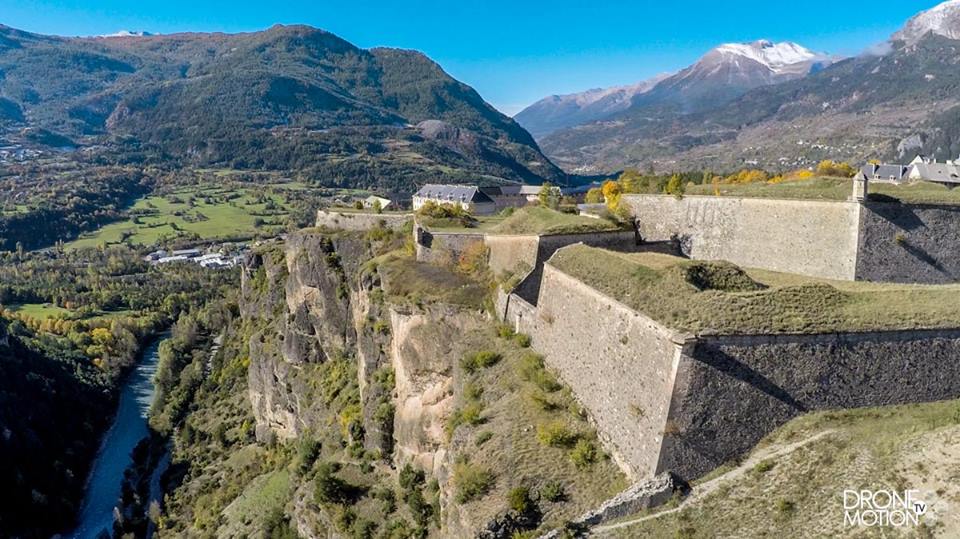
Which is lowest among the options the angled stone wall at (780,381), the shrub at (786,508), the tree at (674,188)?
the shrub at (786,508)

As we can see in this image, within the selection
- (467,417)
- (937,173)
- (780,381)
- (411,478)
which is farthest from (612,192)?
(780,381)

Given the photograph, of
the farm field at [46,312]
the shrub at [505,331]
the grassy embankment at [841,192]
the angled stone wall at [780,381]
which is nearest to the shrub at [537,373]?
the shrub at [505,331]

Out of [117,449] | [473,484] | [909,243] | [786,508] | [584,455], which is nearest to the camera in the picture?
[786,508]

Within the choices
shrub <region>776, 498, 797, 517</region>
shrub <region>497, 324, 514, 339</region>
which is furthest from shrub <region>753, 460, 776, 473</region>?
shrub <region>497, 324, 514, 339</region>

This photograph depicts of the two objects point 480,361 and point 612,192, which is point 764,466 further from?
point 612,192

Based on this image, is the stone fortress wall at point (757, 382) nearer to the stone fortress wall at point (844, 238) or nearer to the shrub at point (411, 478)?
the stone fortress wall at point (844, 238)
